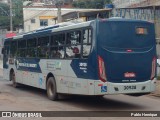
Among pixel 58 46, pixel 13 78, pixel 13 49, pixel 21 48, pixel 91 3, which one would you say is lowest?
pixel 13 78

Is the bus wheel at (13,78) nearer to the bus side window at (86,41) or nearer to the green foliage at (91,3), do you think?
the bus side window at (86,41)

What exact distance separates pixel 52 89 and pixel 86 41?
330 centimetres

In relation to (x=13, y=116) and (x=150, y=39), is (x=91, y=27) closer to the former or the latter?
(x=150, y=39)

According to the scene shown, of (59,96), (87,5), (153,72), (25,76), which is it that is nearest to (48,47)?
(59,96)

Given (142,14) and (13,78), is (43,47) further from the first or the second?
(142,14)

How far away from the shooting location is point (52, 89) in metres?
15.1

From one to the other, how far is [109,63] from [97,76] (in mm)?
554

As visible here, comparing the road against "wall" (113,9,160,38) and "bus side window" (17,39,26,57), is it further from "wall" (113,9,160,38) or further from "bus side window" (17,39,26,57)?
"wall" (113,9,160,38)

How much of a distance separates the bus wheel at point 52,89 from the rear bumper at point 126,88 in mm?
3062

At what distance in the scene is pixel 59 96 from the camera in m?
14.8

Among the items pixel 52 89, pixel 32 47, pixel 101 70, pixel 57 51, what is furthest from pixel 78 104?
pixel 32 47

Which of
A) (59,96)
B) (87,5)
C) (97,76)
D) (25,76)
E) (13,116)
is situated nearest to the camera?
(13,116)

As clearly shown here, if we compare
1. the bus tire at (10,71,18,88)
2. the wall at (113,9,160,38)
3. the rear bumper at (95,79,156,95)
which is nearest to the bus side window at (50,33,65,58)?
the rear bumper at (95,79,156,95)

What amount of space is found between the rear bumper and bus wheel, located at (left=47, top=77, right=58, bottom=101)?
3062mm
